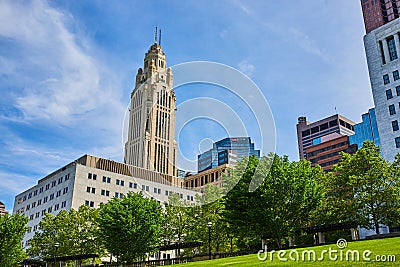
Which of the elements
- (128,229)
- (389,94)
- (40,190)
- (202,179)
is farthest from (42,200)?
(389,94)

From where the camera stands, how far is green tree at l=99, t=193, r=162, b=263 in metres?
48.1

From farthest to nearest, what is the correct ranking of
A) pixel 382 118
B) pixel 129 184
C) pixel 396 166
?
1. pixel 129 184
2. pixel 382 118
3. pixel 396 166

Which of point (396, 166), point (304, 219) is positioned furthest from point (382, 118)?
point (304, 219)

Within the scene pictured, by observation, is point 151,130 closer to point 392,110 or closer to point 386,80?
point 386,80

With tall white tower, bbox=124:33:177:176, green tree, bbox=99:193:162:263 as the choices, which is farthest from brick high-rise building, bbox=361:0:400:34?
green tree, bbox=99:193:162:263

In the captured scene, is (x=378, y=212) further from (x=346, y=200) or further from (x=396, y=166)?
(x=396, y=166)

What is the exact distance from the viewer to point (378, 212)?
48.1 meters

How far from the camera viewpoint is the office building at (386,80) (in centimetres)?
8412

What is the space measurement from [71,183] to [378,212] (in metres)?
70.1

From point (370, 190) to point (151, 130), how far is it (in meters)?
128

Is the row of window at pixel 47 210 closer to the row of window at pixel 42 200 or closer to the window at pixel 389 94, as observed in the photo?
the row of window at pixel 42 200

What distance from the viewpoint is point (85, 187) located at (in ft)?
316

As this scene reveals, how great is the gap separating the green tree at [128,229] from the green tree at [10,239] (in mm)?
14777

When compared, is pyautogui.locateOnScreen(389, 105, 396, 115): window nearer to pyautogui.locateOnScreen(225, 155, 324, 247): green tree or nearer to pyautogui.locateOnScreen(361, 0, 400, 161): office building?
pyautogui.locateOnScreen(361, 0, 400, 161): office building
